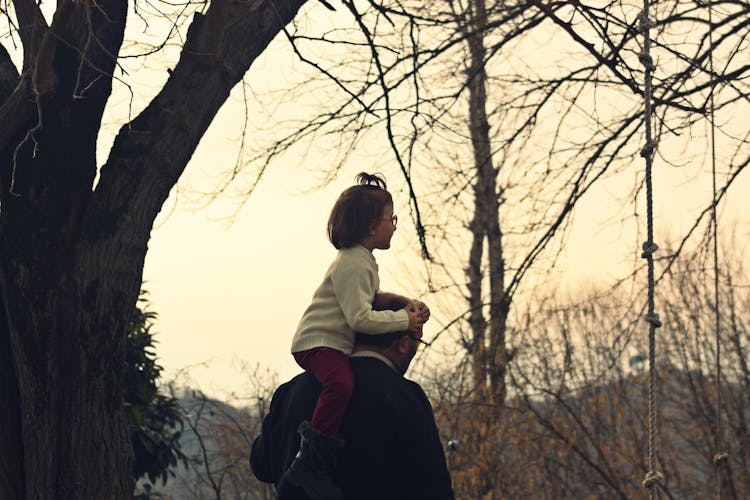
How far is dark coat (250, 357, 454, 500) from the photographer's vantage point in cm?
290

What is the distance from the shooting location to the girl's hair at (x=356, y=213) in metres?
3.14

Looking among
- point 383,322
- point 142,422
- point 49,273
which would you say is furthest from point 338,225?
point 142,422

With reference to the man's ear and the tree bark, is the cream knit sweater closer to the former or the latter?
the man's ear

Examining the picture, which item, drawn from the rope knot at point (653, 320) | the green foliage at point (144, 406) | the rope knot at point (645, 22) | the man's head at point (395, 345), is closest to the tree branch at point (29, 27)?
the man's head at point (395, 345)

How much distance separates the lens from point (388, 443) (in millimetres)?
2941

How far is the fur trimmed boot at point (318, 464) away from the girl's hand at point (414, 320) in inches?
13.4

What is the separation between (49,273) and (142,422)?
3640mm

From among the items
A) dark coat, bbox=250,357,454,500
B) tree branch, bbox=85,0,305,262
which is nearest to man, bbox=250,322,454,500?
dark coat, bbox=250,357,454,500

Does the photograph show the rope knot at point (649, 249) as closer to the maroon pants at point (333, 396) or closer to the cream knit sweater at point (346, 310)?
the cream knit sweater at point (346, 310)

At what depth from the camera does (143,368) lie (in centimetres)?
799

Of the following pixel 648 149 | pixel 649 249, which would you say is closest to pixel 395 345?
pixel 649 249

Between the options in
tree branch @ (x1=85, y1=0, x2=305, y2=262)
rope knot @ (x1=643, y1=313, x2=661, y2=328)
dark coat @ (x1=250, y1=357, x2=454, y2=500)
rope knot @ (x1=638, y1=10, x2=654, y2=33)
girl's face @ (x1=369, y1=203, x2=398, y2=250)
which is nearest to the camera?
dark coat @ (x1=250, y1=357, x2=454, y2=500)

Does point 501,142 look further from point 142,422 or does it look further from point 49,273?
point 49,273

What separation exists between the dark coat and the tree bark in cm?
152
